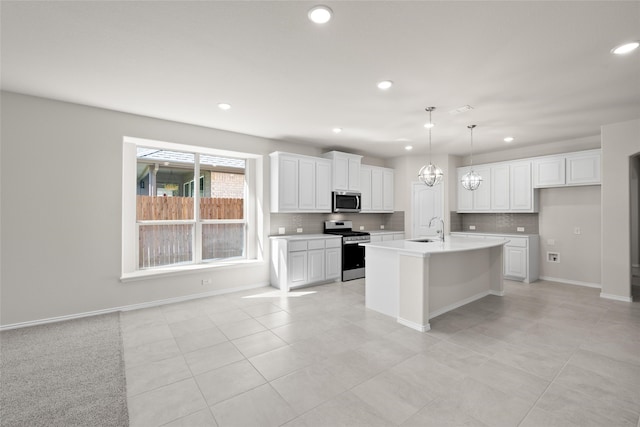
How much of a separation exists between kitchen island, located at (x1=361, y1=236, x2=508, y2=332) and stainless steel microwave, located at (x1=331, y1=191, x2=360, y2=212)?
2.10 m

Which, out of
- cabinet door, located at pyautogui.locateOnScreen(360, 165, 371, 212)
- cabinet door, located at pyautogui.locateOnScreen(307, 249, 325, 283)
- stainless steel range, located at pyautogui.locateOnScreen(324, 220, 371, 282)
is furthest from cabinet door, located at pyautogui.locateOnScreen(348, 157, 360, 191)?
cabinet door, located at pyautogui.locateOnScreen(307, 249, 325, 283)

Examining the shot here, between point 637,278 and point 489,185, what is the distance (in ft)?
10.4

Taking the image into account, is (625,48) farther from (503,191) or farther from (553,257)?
(553,257)

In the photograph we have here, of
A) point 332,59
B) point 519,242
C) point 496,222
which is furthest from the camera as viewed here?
point 496,222

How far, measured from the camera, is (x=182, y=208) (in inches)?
189

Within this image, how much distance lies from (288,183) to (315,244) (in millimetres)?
1218

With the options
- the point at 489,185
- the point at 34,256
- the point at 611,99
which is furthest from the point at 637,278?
the point at 34,256

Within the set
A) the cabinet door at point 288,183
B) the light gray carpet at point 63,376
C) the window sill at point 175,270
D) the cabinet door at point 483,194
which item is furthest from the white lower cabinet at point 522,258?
the light gray carpet at point 63,376

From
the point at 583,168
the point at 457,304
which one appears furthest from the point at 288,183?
the point at 583,168

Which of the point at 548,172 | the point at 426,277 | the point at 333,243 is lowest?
the point at 426,277

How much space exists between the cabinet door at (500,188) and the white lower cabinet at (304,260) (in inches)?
137

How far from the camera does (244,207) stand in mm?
5492

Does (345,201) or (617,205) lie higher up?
(345,201)

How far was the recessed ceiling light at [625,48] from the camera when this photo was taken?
2.39m
